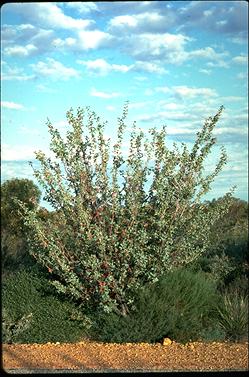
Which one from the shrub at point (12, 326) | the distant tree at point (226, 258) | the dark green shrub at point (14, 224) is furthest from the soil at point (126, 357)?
the dark green shrub at point (14, 224)

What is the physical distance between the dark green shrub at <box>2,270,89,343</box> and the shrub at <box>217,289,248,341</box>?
2.08 meters

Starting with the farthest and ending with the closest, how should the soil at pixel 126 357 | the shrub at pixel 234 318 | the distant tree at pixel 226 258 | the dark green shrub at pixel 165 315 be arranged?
1. the distant tree at pixel 226 258
2. the shrub at pixel 234 318
3. the dark green shrub at pixel 165 315
4. the soil at pixel 126 357

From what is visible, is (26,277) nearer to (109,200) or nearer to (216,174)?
(109,200)

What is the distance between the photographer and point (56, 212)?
34.6ft

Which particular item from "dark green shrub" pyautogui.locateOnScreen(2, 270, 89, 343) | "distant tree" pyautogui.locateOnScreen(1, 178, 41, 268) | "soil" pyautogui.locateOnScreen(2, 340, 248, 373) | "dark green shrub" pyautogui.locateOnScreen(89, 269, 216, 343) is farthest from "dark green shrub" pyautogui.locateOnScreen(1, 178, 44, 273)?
"soil" pyautogui.locateOnScreen(2, 340, 248, 373)

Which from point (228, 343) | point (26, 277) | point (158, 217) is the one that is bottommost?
point (228, 343)

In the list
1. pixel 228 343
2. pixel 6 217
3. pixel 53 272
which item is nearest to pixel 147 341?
pixel 228 343

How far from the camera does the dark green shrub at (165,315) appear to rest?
9.54 meters

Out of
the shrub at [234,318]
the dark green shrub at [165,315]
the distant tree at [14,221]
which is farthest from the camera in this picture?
the distant tree at [14,221]

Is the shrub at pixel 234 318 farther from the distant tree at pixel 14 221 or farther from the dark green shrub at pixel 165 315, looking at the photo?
the distant tree at pixel 14 221

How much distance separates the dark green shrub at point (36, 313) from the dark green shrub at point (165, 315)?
1.48 feet

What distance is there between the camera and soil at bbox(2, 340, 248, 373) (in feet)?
26.1

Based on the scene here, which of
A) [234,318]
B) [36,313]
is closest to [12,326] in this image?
[36,313]

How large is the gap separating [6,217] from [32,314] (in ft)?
54.0
